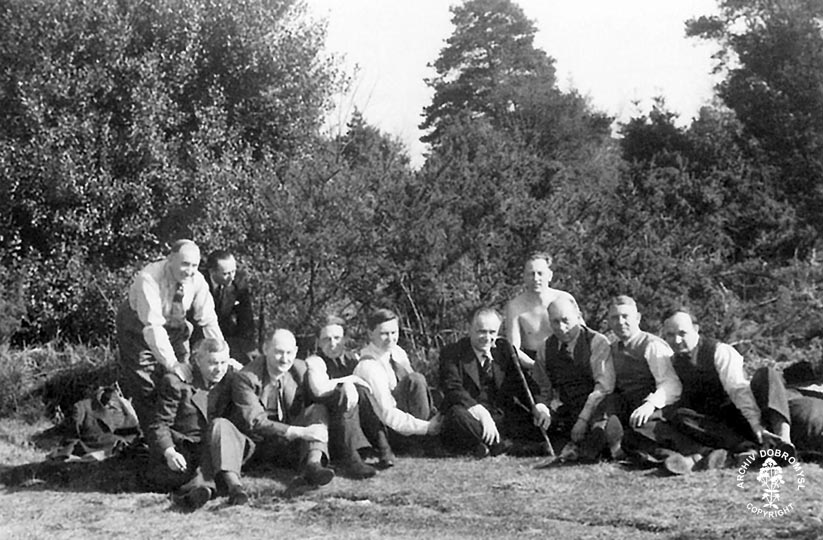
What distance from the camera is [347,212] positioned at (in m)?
10.2

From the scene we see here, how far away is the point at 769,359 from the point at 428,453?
371cm

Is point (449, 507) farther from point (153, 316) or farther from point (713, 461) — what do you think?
point (153, 316)

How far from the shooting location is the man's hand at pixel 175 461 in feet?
21.1

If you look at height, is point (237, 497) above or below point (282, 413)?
below

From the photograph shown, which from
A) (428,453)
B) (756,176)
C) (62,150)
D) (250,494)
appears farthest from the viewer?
(756,176)

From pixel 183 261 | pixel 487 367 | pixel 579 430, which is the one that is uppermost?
pixel 183 261

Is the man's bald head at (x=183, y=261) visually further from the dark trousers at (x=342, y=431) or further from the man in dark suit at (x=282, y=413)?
the dark trousers at (x=342, y=431)

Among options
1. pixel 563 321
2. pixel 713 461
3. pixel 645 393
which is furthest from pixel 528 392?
pixel 713 461

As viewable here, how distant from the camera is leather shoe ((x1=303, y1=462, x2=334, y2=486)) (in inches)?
251

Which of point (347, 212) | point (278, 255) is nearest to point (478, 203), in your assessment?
point (347, 212)

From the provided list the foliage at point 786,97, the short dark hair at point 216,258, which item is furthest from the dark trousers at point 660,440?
the foliage at point 786,97

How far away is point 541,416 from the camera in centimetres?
705

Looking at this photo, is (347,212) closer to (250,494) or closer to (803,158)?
(250,494)

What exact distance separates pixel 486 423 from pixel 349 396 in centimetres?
93
